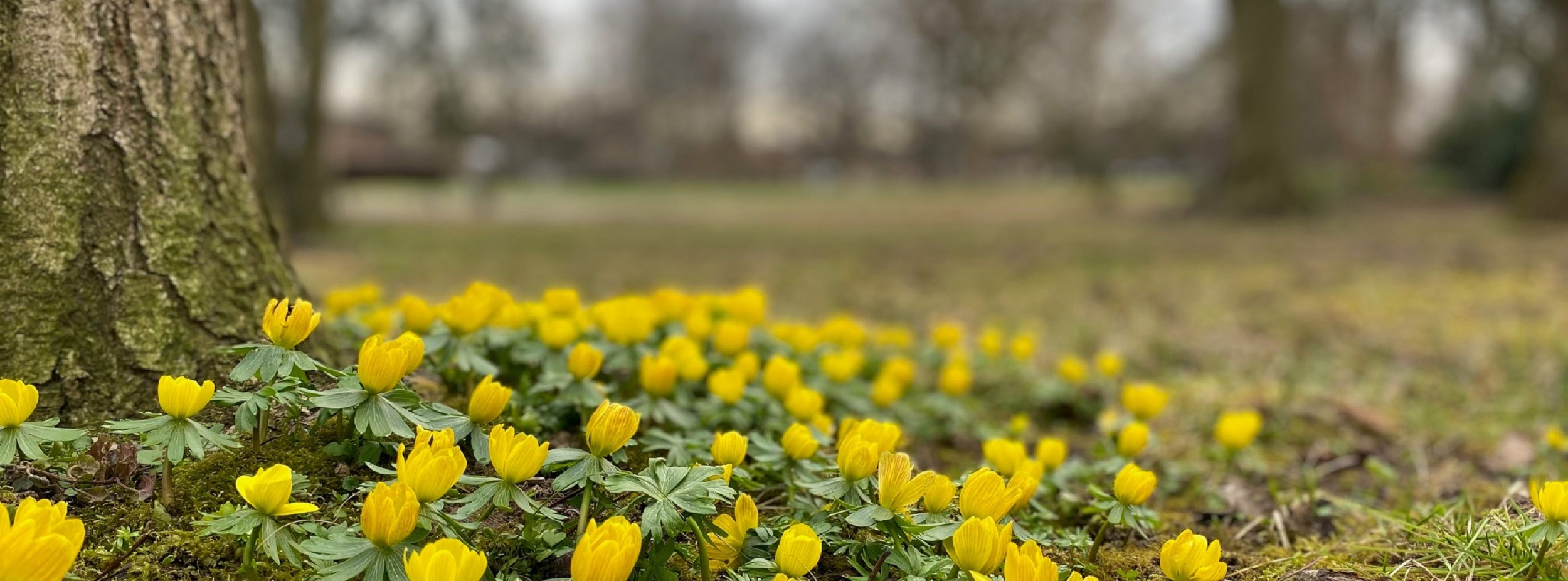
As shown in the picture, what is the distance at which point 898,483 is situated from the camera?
1301 mm

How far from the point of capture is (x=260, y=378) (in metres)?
1.37

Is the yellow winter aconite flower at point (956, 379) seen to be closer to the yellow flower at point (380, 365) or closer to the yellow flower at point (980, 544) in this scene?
the yellow flower at point (980, 544)

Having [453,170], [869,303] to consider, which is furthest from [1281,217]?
[453,170]

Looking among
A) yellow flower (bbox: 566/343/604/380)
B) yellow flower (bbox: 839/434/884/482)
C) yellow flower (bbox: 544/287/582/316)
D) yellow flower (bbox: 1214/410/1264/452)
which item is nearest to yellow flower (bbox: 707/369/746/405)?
yellow flower (bbox: 566/343/604/380)

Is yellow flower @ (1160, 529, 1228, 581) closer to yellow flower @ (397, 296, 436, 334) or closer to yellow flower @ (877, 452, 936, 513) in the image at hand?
yellow flower @ (877, 452, 936, 513)

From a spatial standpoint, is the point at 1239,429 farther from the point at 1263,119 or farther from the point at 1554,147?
the point at 1263,119

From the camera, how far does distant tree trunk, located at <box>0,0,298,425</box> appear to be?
157cm

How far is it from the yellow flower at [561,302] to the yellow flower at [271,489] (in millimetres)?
969

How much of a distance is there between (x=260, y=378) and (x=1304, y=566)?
1554 mm

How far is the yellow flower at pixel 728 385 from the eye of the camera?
185 cm

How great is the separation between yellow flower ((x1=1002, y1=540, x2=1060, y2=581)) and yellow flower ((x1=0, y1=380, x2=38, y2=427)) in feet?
3.39

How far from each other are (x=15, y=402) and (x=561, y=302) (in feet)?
3.28

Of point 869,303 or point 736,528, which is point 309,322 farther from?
point 869,303

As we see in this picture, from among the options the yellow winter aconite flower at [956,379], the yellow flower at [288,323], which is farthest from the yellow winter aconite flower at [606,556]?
the yellow winter aconite flower at [956,379]
